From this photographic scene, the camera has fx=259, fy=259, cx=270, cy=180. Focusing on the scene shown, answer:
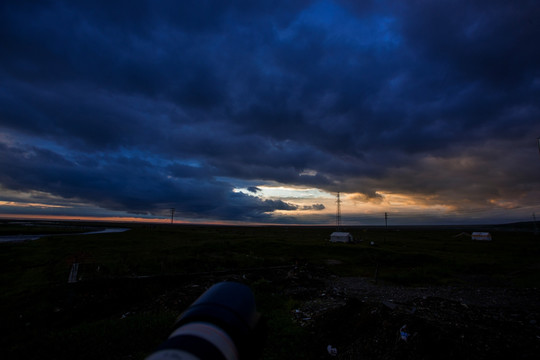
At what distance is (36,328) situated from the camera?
A: 8.83m

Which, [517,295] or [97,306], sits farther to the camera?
[517,295]

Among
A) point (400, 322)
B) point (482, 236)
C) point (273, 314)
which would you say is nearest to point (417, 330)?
point (400, 322)

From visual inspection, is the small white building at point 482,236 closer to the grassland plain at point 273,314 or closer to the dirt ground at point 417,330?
the grassland plain at point 273,314

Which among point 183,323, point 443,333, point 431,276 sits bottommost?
point 431,276

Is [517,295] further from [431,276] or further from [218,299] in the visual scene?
[218,299]

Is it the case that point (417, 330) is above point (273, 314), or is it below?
above

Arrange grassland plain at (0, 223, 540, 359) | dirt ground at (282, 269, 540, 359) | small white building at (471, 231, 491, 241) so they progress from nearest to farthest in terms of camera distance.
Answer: dirt ground at (282, 269, 540, 359)
grassland plain at (0, 223, 540, 359)
small white building at (471, 231, 491, 241)

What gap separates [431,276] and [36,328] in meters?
25.3

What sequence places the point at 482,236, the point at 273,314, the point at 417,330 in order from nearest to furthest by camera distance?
1. the point at 417,330
2. the point at 273,314
3. the point at 482,236

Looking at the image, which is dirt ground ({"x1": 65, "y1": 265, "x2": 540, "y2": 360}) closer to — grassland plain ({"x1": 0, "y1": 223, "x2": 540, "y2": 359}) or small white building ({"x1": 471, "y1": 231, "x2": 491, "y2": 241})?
grassland plain ({"x1": 0, "y1": 223, "x2": 540, "y2": 359})

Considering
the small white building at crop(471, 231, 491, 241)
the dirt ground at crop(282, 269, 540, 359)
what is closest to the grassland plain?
the dirt ground at crop(282, 269, 540, 359)

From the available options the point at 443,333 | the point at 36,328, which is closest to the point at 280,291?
the point at 443,333

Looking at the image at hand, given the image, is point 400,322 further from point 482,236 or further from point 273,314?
point 482,236

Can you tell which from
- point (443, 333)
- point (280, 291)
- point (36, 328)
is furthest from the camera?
point (280, 291)
